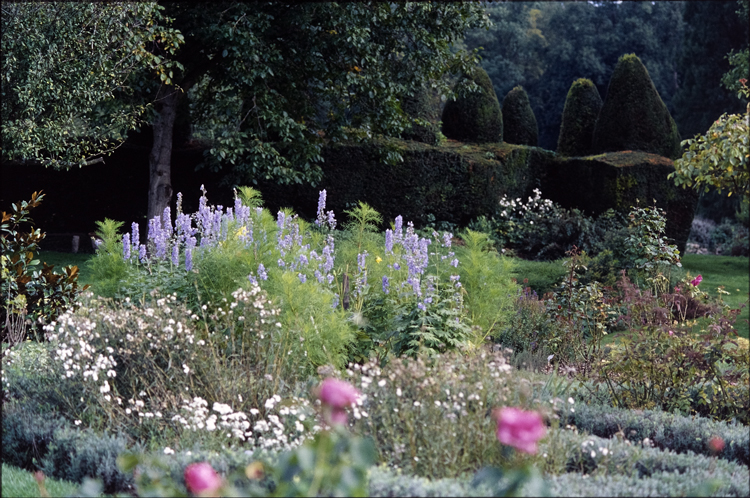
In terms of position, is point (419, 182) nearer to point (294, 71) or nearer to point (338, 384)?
point (294, 71)

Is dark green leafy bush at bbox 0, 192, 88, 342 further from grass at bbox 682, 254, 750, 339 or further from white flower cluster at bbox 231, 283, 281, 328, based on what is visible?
grass at bbox 682, 254, 750, 339

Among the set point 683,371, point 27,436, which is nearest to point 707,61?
point 683,371

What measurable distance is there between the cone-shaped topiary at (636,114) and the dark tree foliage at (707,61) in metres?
8.78

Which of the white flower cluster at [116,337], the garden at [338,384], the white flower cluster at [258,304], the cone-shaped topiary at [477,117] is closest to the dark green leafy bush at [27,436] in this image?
the garden at [338,384]

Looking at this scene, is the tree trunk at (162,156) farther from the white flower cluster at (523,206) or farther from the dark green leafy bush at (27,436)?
the dark green leafy bush at (27,436)

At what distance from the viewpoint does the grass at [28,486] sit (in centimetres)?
314

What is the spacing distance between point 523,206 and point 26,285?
34.0 ft

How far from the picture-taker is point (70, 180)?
13.0 metres

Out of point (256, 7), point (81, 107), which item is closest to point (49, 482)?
point (81, 107)

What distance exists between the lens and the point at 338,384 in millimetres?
1956

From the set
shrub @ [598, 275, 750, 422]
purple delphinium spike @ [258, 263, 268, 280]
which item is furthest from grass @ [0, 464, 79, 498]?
shrub @ [598, 275, 750, 422]

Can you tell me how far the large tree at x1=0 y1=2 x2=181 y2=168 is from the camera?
7.65 m

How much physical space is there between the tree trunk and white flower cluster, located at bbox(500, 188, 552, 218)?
673cm

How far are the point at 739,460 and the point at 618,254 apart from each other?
7.00 meters
